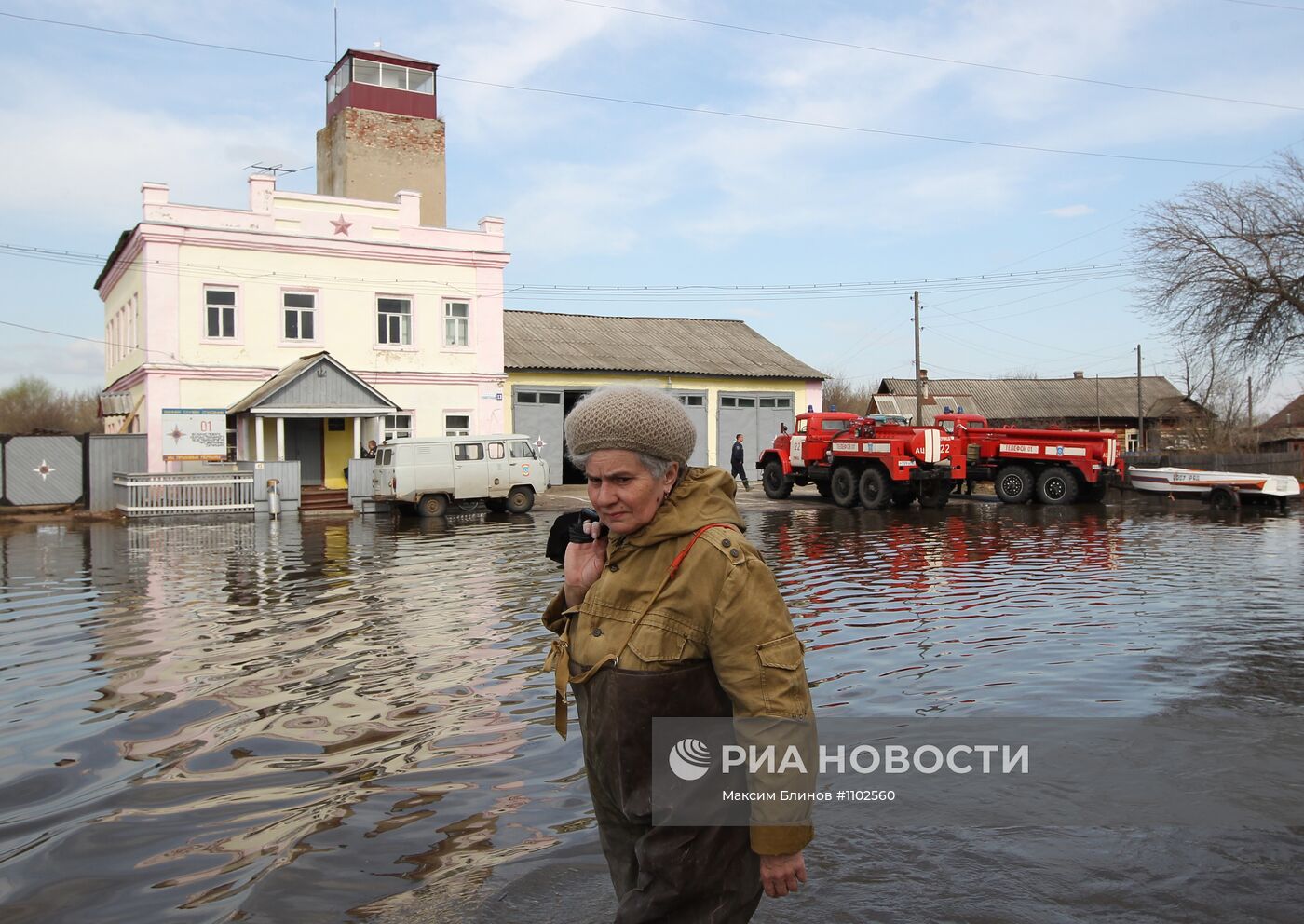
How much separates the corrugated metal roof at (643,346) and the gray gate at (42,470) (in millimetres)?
13049

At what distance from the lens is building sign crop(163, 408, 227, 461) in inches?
1059

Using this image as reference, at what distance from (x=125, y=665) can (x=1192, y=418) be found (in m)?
50.8

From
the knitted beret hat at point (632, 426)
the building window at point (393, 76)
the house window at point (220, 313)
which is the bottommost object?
the knitted beret hat at point (632, 426)

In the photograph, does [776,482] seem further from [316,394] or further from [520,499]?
[316,394]

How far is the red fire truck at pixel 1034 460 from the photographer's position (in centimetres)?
2541

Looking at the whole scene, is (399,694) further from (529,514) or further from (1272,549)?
(529,514)

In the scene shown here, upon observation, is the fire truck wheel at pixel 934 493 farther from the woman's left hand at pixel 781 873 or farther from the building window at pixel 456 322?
the woman's left hand at pixel 781 873

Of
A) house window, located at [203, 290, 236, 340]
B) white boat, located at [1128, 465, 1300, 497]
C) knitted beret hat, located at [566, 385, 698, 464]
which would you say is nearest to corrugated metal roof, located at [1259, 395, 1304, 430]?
white boat, located at [1128, 465, 1300, 497]

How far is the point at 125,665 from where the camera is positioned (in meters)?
8.01

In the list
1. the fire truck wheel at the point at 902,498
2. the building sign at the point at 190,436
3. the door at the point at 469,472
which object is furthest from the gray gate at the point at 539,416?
the fire truck wheel at the point at 902,498

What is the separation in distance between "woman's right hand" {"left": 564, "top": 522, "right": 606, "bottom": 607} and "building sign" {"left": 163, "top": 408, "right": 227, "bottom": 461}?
2655 cm

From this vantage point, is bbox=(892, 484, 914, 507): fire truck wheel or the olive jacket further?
bbox=(892, 484, 914, 507): fire truck wheel

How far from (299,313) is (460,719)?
25.5 metres

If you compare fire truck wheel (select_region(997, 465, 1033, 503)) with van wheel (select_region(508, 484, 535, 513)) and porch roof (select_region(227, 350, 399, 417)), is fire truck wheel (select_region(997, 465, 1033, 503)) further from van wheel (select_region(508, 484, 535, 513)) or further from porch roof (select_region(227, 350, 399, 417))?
porch roof (select_region(227, 350, 399, 417))
